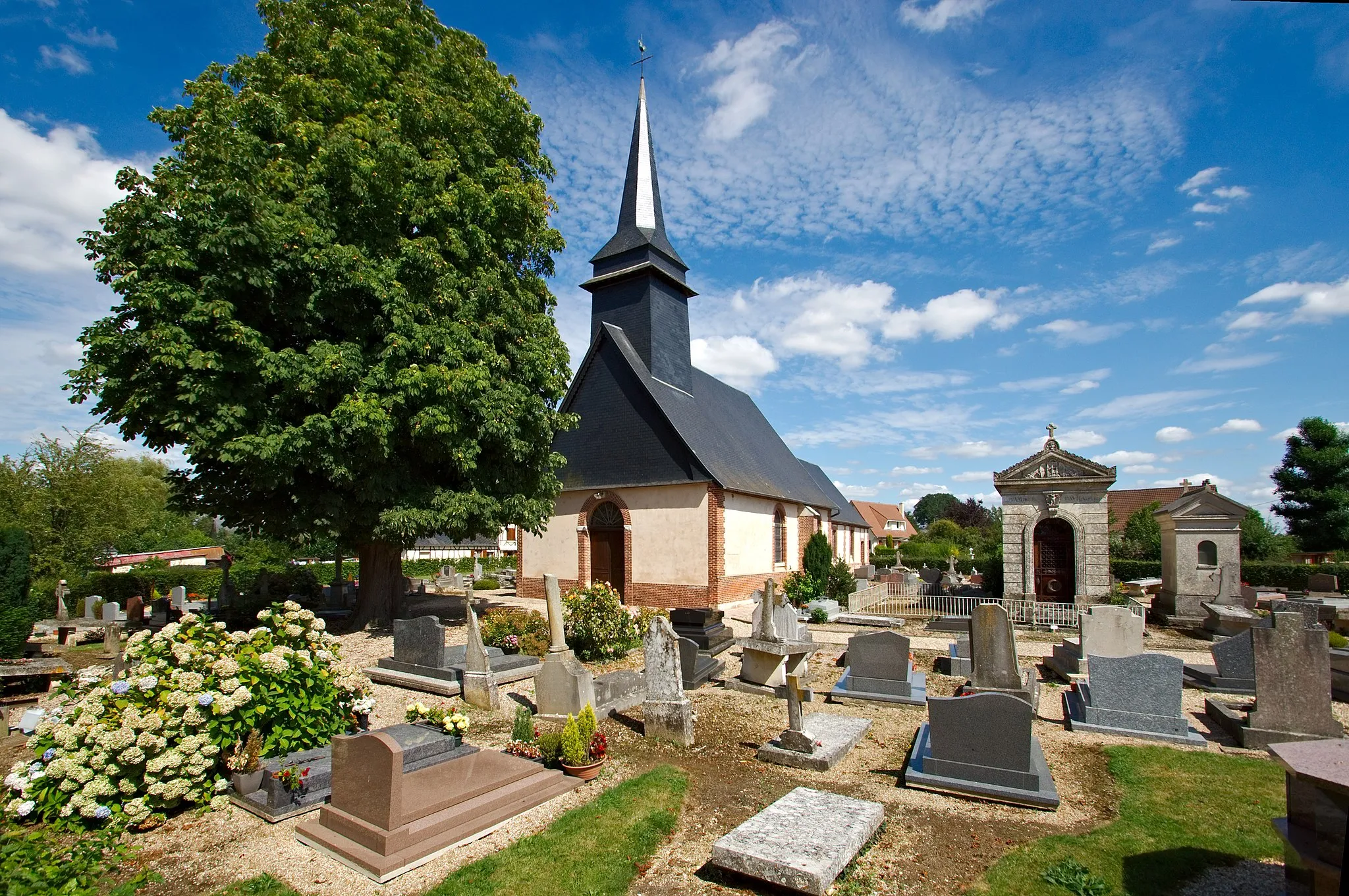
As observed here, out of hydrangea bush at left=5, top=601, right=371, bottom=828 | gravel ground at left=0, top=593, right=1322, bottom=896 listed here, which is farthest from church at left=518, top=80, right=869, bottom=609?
hydrangea bush at left=5, top=601, right=371, bottom=828

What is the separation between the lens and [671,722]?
315 inches

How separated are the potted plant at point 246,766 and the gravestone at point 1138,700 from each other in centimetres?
936

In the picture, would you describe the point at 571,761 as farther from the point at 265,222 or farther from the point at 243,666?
the point at 265,222

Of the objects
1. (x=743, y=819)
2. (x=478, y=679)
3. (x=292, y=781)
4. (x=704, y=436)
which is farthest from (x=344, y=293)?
(x=704, y=436)

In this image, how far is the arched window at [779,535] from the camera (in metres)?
25.2

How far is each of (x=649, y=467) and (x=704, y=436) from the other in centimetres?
247

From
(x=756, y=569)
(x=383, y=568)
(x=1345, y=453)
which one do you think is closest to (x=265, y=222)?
(x=383, y=568)

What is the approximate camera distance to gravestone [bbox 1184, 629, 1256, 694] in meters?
9.87

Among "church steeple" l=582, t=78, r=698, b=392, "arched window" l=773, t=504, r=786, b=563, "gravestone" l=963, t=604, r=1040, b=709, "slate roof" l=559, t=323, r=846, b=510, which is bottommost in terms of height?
"gravestone" l=963, t=604, r=1040, b=709

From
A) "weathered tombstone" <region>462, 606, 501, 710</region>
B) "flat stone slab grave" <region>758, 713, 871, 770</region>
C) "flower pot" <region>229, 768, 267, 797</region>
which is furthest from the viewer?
"weathered tombstone" <region>462, 606, 501, 710</region>

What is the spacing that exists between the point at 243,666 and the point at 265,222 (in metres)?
8.44

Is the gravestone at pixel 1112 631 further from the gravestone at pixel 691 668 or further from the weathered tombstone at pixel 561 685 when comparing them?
the weathered tombstone at pixel 561 685

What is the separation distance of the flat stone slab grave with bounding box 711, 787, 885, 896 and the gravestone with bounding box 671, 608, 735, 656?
23.8 feet

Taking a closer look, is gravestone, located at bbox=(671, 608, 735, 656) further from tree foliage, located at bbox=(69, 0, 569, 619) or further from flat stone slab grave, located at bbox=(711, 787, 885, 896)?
flat stone slab grave, located at bbox=(711, 787, 885, 896)
